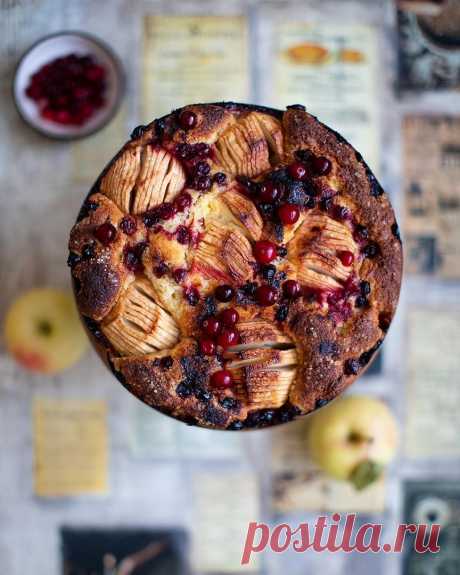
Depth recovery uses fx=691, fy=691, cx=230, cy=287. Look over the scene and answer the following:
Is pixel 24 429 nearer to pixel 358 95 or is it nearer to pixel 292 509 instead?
pixel 292 509

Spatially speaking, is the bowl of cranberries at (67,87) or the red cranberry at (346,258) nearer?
the red cranberry at (346,258)

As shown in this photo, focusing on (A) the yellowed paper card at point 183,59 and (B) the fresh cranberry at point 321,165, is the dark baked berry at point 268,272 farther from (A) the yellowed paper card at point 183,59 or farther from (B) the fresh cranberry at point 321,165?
(A) the yellowed paper card at point 183,59

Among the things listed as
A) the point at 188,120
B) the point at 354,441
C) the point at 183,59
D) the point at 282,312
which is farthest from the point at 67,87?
the point at 354,441

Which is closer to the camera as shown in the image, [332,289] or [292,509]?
[332,289]

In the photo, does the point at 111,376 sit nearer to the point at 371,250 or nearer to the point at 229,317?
the point at 229,317

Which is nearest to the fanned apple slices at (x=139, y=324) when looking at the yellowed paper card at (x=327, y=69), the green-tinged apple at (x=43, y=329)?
the green-tinged apple at (x=43, y=329)

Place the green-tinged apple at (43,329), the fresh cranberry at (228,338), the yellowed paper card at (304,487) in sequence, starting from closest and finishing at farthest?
1. the fresh cranberry at (228,338)
2. the green-tinged apple at (43,329)
3. the yellowed paper card at (304,487)

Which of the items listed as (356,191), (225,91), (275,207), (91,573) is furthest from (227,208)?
(91,573)
